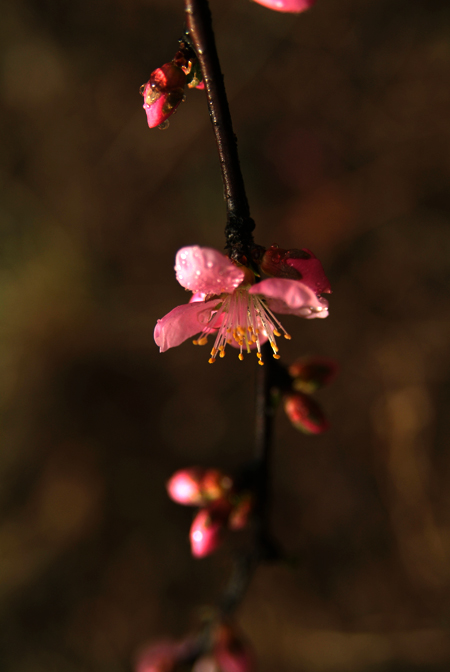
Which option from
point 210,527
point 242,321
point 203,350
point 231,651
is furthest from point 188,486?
point 203,350

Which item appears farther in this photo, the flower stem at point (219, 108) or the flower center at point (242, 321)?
the flower center at point (242, 321)

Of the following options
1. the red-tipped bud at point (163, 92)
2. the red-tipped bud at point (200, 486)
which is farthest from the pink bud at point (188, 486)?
the red-tipped bud at point (163, 92)

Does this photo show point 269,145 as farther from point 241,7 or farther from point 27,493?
point 27,493

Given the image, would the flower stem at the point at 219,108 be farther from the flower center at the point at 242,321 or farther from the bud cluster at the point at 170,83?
the flower center at the point at 242,321

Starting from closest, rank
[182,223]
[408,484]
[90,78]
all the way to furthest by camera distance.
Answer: [408,484]
[182,223]
[90,78]

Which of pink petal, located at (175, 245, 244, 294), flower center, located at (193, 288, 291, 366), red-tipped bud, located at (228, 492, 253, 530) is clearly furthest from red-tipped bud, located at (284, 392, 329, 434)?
pink petal, located at (175, 245, 244, 294)

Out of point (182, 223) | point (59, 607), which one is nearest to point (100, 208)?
point (182, 223)

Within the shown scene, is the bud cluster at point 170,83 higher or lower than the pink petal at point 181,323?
higher

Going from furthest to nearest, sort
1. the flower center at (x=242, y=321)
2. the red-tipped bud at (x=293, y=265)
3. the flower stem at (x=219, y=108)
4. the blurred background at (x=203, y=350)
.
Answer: the blurred background at (x=203, y=350) → the flower center at (x=242, y=321) → the red-tipped bud at (x=293, y=265) → the flower stem at (x=219, y=108)
